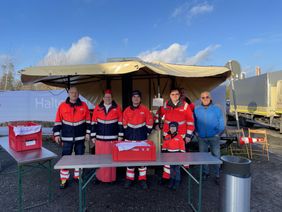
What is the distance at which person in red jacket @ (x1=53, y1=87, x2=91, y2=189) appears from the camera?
4.10 metres

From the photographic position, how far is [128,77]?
5133mm

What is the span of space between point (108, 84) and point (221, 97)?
3.85 meters

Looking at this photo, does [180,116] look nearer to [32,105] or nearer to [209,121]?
[209,121]

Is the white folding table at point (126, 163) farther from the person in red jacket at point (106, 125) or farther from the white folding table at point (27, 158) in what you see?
the person in red jacket at point (106, 125)

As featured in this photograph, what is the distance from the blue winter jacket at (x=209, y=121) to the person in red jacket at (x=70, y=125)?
2.09 metres

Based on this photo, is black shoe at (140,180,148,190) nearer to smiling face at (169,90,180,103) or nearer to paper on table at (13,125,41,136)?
smiling face at (169,90,180,103)

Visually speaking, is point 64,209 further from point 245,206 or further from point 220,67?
point 220,67

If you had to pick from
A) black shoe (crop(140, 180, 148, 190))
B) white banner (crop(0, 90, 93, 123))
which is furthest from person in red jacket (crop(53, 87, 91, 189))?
white banner (crop(0, 90, 93, 123))

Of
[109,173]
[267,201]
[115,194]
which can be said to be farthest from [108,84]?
[267,201]

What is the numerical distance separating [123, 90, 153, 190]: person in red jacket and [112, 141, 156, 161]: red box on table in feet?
3.52

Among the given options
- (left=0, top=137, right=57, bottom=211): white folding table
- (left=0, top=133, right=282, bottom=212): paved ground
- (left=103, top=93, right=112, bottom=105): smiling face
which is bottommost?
(left=0, top=133, right=282, bottom=212): paved ground

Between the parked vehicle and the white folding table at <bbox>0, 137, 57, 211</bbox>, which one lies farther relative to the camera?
the parked vehicle

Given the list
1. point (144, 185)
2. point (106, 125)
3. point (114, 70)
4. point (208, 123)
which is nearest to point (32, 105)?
point (106, 125)

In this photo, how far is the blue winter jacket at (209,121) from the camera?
4.42m
